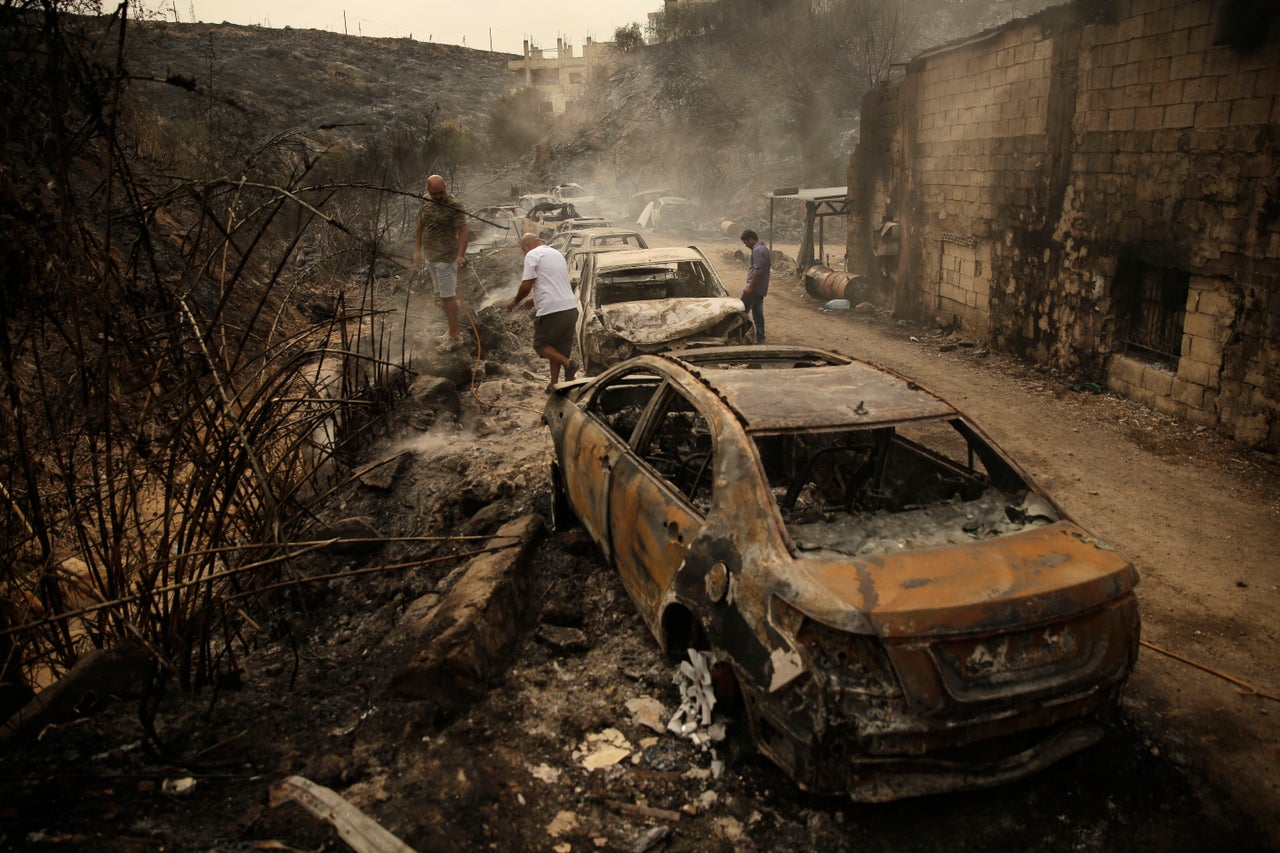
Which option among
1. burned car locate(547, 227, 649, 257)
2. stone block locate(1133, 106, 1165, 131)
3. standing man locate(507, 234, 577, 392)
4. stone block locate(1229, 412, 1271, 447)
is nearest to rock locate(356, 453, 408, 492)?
standing man locate(507, 234, 577, 392)

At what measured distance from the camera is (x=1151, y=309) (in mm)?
8953

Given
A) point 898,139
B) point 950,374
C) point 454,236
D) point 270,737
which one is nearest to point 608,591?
point 270,737

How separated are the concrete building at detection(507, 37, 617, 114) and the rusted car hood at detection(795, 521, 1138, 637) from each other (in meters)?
53.7

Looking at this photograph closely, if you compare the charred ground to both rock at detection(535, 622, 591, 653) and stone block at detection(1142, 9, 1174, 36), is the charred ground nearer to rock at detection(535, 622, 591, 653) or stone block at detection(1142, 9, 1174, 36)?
rock at detection(535, 622, 591, 653)

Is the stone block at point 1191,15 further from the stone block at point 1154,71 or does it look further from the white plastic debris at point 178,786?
the white plastic debris at point 178,786

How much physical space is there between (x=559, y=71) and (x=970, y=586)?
206ft

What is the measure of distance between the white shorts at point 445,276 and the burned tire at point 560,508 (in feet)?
16.4

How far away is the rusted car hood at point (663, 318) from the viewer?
8422 mm

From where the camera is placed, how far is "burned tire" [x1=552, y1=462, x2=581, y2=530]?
18.1 feet

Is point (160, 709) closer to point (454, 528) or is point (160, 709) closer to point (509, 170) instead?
point (454, 528)

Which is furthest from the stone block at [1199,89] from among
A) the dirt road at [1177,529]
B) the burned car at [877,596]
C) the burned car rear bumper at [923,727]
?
the burned car rear bumper at [923,727]

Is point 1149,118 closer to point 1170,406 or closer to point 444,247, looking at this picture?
point 1170,406

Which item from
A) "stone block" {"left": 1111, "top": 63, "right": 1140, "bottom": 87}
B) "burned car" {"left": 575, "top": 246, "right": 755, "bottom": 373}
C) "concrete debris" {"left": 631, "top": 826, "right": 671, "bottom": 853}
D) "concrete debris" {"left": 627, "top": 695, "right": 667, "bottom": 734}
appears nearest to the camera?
"concrete debris" {"left": 631, "top": 826, "right": 671, "bottom": 853}

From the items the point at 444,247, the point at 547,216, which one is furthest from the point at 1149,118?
the point at 547,216
